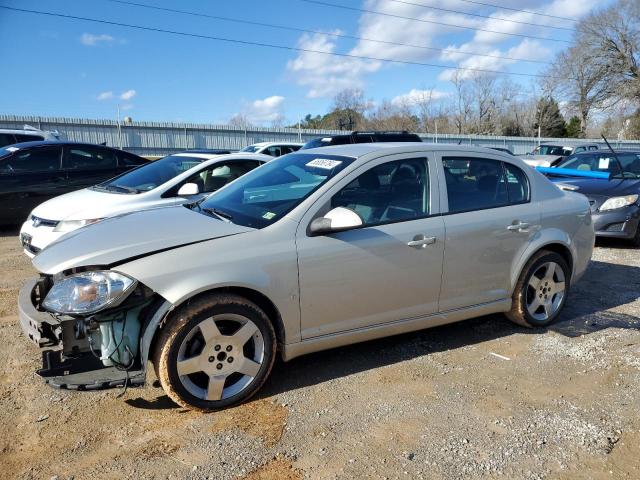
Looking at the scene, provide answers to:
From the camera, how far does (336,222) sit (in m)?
3.32

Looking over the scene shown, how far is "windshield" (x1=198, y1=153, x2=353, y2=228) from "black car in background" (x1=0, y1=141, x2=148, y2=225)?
602cm

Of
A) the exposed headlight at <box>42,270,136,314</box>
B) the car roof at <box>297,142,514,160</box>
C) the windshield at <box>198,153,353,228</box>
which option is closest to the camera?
the exposed headlight at <box>42,270,136,314</box>

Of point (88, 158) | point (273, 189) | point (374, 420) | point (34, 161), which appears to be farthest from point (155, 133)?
point (374, 420)

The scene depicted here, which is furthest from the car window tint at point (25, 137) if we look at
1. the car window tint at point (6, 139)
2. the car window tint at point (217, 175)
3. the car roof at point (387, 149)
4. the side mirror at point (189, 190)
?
the car roof at point (387, 149)

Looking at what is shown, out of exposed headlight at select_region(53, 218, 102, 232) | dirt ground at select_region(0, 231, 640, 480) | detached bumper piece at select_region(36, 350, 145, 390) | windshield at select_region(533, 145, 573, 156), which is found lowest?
dirt ground at select_region(0, 231, 640, 480)

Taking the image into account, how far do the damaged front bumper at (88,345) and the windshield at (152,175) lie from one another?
12.1 feet

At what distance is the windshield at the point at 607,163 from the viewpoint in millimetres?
9250

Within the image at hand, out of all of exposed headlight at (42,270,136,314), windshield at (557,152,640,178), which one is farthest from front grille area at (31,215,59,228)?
windshield at (557,152,640,178)

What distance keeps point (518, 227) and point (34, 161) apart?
8.24m

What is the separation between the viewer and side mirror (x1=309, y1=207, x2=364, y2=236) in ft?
10.9

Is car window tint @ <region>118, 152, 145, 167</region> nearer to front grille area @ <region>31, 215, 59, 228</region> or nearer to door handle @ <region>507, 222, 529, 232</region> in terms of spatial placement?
front grille area @ <region>31, 215, 59, 228</region>

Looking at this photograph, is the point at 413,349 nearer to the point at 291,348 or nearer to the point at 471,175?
the point at 291,348

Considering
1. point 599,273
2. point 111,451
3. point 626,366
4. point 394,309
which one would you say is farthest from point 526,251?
point 111,451

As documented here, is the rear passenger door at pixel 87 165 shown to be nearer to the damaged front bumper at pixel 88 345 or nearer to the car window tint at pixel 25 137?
the car window tint at pixel 25 137
